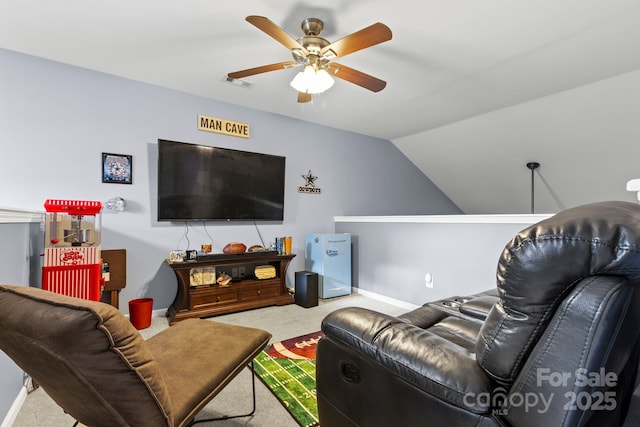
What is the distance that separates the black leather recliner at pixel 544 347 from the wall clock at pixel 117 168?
126 inches

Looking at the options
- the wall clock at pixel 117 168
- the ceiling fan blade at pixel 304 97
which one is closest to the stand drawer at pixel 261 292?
the wall clock at pixel 117 168

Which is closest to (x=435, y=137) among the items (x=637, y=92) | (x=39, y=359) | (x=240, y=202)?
(x=637, y=92)

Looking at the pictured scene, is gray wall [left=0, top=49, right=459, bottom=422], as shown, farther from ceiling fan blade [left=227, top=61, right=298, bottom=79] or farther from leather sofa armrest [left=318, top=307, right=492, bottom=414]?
leather sofa armrest [left=318, top=307, right=492, bottom=414]

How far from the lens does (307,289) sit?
3670 millimetres

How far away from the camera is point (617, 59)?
8.97 feet

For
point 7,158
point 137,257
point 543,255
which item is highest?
point 7,158

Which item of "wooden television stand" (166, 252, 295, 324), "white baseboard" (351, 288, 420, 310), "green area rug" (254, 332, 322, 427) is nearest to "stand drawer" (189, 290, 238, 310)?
"wooden television stand" (166, 252, 295, 324)

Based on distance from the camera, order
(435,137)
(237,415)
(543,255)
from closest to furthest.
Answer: (543,255) → (237,415) → (435,137)

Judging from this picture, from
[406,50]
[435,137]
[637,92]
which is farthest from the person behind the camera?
[435,137]

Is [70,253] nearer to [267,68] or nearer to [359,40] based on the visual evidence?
[267,68]

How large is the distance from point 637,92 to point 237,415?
4581 millimetres

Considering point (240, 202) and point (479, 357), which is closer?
point (479, 357)

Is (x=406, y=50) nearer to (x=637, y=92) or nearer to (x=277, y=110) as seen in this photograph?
(x=277, y=110)

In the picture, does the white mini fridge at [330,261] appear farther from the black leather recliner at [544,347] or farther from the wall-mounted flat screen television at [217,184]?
the black leather recliner at [544,347]
